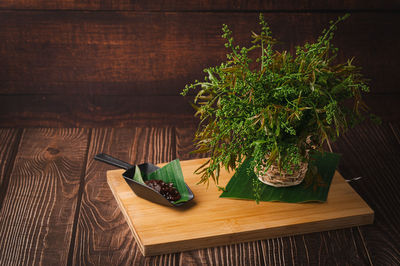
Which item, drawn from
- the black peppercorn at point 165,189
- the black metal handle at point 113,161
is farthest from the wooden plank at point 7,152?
the black peppercorn at point 165,189

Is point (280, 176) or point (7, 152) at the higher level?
point (280, 176)

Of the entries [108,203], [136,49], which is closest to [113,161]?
[108,203]

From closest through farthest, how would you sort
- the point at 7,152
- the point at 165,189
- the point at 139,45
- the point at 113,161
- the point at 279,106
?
the point at 279,106 < the point at 165,189 < the point at 113,161 < the point at 7,152 < the point at 139,45

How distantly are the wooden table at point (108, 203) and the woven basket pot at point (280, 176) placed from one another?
0.14m

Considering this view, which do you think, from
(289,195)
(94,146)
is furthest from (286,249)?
(94,146)

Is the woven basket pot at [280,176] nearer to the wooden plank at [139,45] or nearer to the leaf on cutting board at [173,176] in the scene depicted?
the leaf on cutting board at [173,176]

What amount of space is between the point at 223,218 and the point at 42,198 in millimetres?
459

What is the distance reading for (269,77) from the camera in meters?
1.21

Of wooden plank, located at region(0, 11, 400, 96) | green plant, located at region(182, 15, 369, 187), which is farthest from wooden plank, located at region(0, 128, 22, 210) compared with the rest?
green plant, located at region(182, 15, 369, 187)

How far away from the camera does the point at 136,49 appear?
1712 mm

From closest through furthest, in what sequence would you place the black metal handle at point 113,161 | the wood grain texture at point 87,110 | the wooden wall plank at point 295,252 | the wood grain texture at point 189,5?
A: the wooden wall plank at point 295,252, the black metal handle at point 113,161, the wood grain texture at point 189,5, the wood grain texture at point 87,110

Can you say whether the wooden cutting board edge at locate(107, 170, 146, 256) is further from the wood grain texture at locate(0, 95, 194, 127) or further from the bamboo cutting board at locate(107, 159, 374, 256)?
the wood grain texture at locate(0, 95, 194, 127)

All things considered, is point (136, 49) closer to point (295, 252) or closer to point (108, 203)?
point (108, 203)

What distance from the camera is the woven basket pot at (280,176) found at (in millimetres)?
1290
